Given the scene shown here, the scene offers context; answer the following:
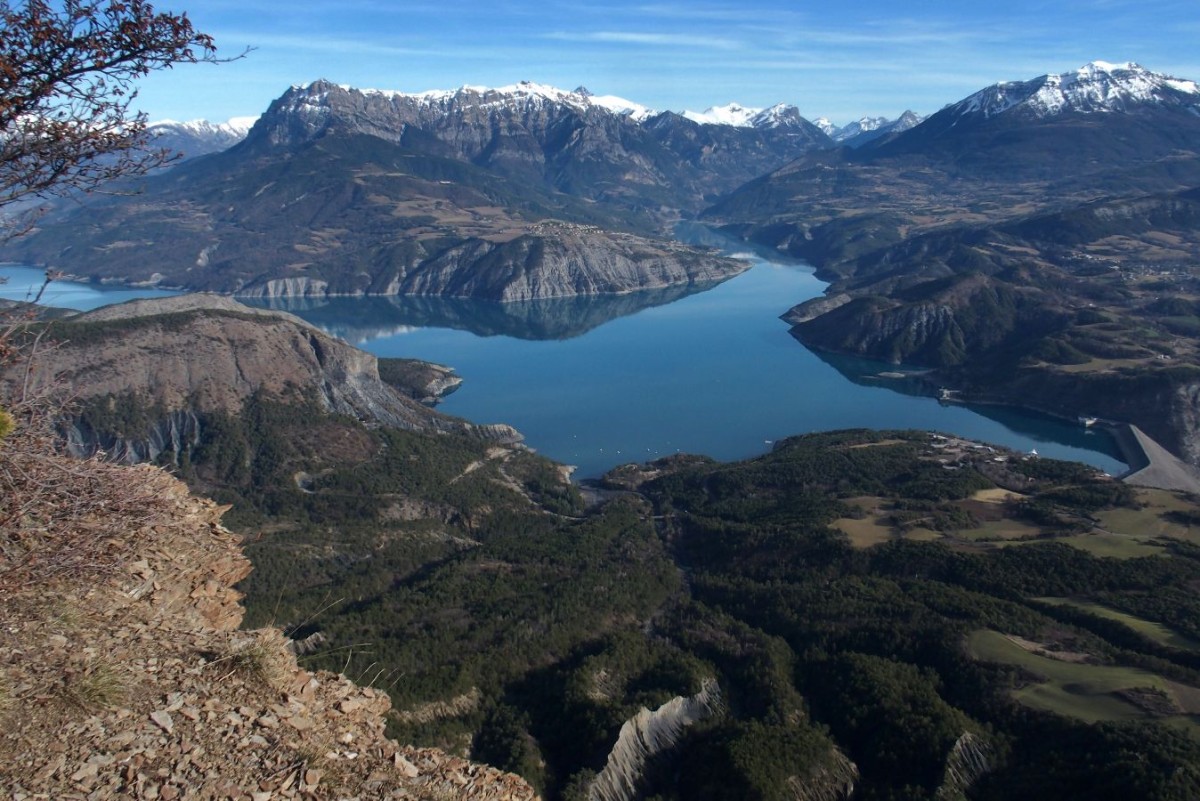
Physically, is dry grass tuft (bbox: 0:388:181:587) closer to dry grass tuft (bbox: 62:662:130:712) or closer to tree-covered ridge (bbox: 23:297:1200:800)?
dry grass tuft (bbox: 62:662:130:712)

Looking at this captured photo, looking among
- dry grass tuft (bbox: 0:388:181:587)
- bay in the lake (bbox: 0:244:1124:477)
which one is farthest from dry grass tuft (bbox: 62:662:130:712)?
bay in the lake (bbox: 0:244:1124:477)

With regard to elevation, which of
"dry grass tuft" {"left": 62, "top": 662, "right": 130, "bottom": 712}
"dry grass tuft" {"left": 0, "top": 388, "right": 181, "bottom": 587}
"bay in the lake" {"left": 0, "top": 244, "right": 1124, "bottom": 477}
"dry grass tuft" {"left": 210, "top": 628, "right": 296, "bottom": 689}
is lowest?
"bay in the lake" {"left": 0, "top": 244, "right": 1124, "bottom": 477}

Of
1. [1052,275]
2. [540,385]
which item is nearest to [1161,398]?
[1052,275]

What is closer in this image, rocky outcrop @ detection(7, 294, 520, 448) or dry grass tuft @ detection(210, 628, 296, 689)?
dry grass tuft @ detection(210, 628, 296, 689)

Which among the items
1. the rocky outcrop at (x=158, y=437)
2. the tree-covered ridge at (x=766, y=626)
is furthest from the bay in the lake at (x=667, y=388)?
the rocky outcrop at (x=158, y=437)

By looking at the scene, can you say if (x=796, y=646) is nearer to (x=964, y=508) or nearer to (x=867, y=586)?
(x=867, y=586)

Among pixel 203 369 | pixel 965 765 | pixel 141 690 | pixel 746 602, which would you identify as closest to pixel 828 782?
pixel 965 765

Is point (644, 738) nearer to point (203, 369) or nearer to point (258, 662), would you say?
point (258, 662)

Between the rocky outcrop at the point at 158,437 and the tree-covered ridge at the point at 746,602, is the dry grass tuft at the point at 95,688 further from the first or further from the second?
the rocky outcrop at the point at 158,437
